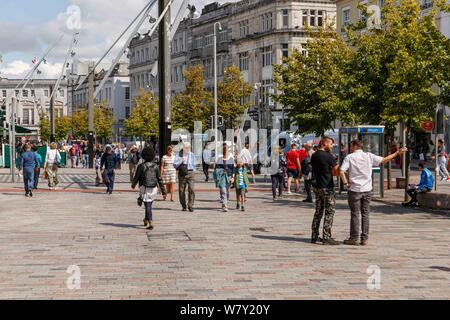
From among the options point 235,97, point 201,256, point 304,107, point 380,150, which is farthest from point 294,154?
point 235,97

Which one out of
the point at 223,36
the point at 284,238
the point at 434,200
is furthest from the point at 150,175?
the point at 223,36

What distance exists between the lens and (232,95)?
2648 inches

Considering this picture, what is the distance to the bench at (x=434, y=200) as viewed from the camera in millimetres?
21312

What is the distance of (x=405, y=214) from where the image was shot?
2061cm

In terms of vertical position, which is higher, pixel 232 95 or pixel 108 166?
pixel 232 95

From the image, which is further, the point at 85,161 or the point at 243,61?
the point at 243,61

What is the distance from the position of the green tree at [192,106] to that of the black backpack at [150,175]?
5030 cm

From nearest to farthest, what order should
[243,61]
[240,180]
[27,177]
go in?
[240,180] < [27,177] < [243,61]

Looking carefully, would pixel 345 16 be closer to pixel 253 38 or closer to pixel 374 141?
pixel 253 38

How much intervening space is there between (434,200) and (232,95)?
46.2 m

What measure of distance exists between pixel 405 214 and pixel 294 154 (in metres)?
7.22

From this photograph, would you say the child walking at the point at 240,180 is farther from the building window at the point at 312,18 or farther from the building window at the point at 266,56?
the building window at the point at 312,18

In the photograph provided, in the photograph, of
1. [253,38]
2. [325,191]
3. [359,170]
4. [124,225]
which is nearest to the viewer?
[359,170]
